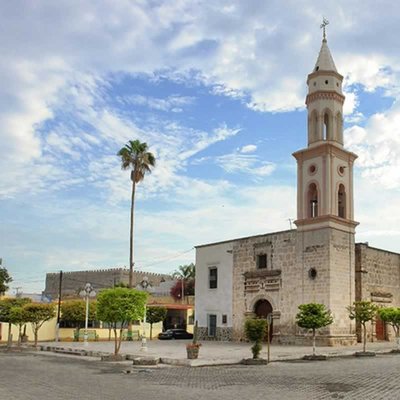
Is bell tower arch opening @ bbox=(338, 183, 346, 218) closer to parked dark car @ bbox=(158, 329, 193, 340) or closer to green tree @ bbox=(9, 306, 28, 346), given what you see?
parked dark car @ bbox=(158, 329, 193, 340)

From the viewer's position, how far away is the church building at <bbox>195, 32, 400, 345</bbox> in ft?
105

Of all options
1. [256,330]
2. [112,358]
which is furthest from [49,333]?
[256,330]

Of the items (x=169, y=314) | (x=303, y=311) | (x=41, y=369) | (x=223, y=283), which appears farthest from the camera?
(x=169, y=314)

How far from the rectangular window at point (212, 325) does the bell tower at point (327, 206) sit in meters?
8.63

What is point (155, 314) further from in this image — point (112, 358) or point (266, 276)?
point (112, 358)

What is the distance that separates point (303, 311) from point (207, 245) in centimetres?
1549

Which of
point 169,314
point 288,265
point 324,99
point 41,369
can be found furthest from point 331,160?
point 169,314

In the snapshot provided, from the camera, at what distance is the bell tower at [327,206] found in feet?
104

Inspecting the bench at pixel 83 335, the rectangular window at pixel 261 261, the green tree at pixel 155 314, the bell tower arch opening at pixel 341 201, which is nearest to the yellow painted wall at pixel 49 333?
the bench at pixel 83 335

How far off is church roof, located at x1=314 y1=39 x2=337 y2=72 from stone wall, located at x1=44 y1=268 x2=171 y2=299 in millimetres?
38136

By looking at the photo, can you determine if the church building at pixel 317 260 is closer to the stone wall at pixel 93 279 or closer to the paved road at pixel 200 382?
the paved road at pixel 200 382

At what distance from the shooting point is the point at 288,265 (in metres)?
34.0

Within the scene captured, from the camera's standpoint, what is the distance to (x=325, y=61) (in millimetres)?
35500

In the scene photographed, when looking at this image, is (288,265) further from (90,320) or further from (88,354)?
(90,320)
